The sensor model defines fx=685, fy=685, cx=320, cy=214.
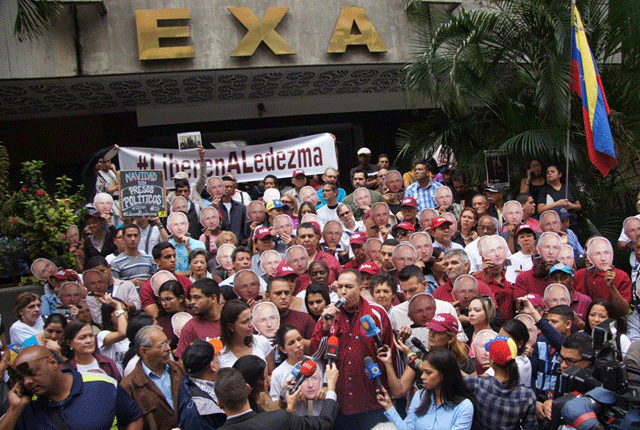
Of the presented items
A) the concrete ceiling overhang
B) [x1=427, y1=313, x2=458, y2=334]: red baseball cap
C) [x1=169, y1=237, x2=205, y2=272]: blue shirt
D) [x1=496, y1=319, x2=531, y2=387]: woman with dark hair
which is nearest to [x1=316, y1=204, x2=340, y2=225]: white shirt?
[x1=169, y1=237, x2=205, y2=272]: blue shirt

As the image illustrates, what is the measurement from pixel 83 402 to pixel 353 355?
204 cm

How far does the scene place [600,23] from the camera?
10977 mm

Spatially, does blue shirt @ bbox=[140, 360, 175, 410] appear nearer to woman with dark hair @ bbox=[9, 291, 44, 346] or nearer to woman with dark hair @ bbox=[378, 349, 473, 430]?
woman with dark hair @ bbox=[378, 349, 473, 430]

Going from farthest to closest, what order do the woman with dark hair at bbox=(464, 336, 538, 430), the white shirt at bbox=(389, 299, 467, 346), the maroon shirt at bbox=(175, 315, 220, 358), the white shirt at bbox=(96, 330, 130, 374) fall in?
1. the white shirt at bbox=(96, 330, 130, 374)
2. the white shirt at bbox=(389, 299, 467, 346)
3. the maroon shirt at bbox=(175, 315, 220, 358)
4. the woman with dark hair at bbox=(464, 336, 538, 430)

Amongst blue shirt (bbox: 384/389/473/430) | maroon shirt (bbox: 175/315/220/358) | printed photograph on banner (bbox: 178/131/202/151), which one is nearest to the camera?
blue shirt (bbox: 384/389/473/430)

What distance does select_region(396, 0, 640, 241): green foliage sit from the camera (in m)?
10.2

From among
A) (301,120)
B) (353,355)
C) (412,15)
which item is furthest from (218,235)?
(301,120)

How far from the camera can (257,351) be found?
17.2 feet

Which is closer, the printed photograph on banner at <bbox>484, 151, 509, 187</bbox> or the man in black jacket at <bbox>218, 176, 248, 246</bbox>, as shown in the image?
the man in black jacket at <bbox>218, 176, 248, 246</bbox>

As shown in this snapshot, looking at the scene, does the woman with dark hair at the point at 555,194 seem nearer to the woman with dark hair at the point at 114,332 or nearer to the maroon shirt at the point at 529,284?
the maroon shirt at the point at 529,284

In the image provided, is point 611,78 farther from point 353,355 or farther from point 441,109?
point 353,355

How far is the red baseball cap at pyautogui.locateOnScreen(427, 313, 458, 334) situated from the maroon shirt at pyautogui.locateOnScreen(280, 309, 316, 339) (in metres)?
1.17

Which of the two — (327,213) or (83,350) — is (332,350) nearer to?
(83,350)

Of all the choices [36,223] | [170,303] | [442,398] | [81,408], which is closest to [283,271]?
[170,303]
